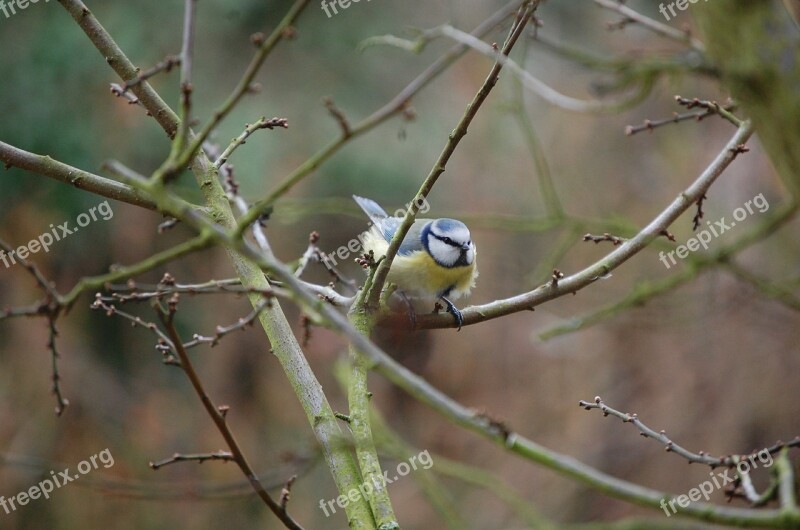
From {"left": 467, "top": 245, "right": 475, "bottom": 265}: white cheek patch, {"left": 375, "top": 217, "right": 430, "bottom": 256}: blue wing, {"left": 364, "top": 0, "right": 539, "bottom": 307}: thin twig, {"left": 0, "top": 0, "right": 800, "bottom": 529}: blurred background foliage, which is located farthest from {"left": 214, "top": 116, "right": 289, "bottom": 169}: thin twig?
{"left": 0, "top": 0, "right": 800, "bottom": 529}: blurred background foliage

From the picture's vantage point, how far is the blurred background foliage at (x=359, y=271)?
6.24 metres

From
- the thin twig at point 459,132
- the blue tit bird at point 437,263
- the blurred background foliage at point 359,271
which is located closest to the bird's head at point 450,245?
the blue tit bird at point 437,263

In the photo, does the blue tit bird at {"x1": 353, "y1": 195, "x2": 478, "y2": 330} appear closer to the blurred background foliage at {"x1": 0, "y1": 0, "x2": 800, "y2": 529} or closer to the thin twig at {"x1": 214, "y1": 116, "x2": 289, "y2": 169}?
the thin twig at {"x1": 214, "y1": 116, "x2": 289, "y2": 169}

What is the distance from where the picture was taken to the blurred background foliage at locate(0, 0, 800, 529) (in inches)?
246

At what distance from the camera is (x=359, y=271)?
7176mm

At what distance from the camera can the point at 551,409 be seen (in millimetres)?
8000

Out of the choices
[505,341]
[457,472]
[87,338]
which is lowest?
[457,472]

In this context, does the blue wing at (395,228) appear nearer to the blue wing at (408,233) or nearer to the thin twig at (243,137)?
the blue wing at (408,233)

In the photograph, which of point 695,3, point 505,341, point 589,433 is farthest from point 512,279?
point 695,3

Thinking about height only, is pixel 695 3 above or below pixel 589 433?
below

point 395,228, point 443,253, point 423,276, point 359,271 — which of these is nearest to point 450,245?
point 443,253

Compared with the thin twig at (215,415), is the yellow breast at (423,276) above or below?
above

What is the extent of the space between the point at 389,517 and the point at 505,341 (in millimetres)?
6492

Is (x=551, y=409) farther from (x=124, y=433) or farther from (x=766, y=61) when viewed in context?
(x=766, y=61)
